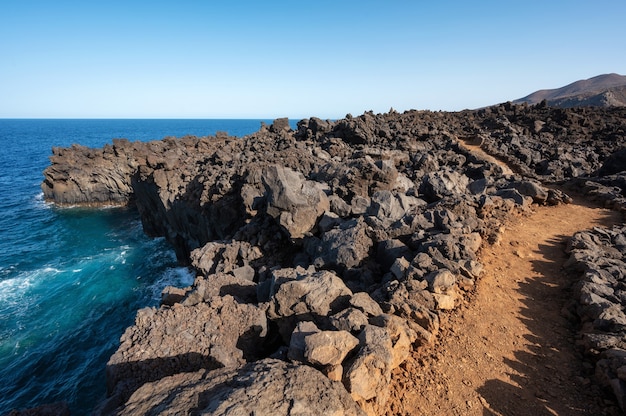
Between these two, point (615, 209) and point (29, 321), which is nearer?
point (615, 209)

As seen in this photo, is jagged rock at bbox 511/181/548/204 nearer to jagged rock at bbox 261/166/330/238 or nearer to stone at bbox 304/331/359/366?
jagged rock at bbox 261/166/330/238

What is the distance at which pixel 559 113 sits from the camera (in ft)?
123

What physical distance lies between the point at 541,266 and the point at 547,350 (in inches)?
158

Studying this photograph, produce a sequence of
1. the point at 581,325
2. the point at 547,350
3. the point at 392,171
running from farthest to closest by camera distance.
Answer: the point at 392,171, the point at 581,325, the point at 547,350

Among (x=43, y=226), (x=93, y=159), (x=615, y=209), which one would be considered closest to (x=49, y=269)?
(x=43, y=226)

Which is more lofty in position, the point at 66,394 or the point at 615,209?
the point at 615,209

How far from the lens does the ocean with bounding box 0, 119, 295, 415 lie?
15.1 m

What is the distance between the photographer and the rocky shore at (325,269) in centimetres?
499

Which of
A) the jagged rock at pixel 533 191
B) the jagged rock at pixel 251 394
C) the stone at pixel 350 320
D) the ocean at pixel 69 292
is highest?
the jagged rock at pixel 533 191

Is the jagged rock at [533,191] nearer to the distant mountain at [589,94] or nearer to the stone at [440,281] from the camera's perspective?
the stone at [440,281]

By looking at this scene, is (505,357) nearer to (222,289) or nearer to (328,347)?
(328,347)

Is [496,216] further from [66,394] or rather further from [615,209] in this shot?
[66,394]

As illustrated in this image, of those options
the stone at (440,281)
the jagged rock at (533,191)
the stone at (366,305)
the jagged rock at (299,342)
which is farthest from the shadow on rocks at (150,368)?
the jagged rock at (533,191)

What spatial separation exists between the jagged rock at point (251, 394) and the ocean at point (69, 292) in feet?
20.5
